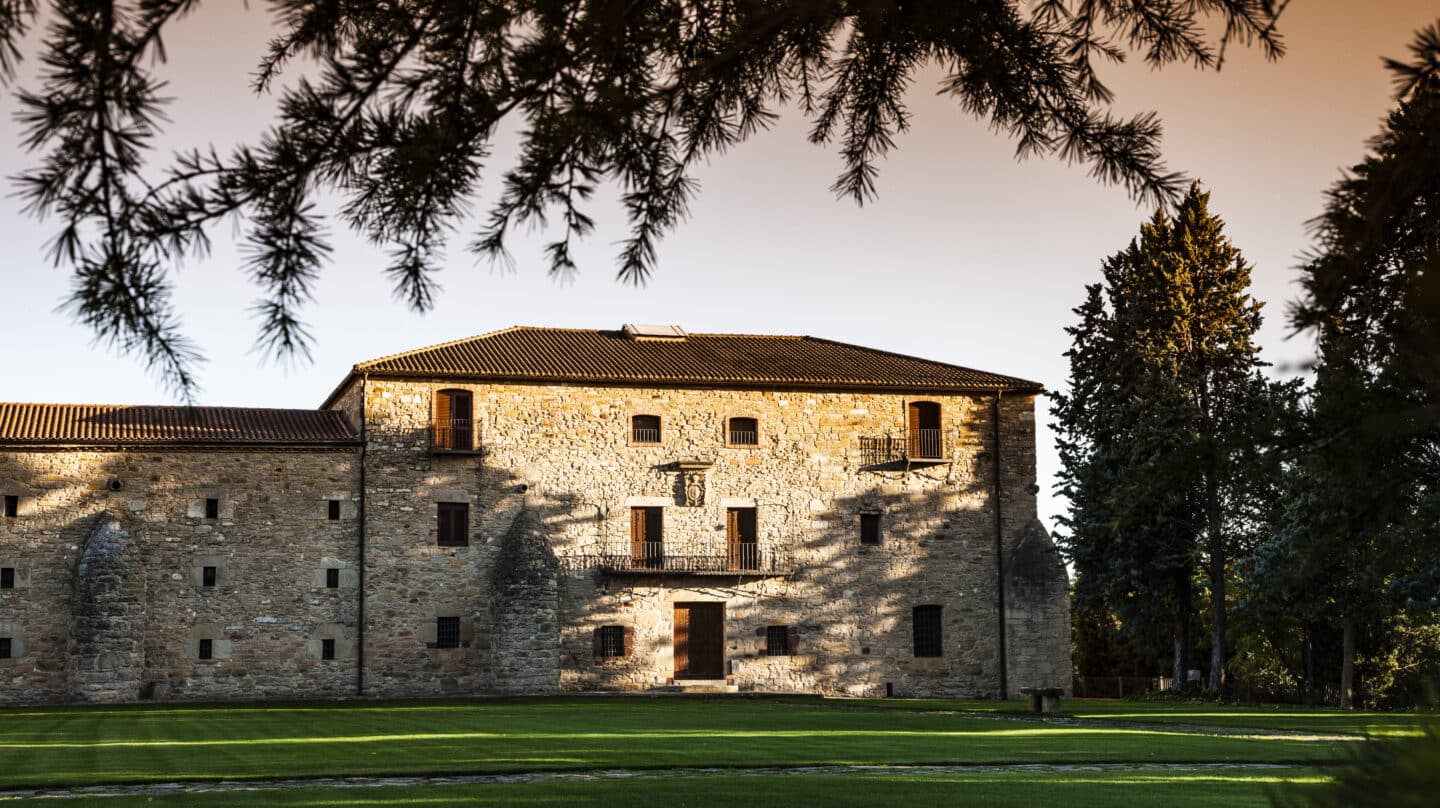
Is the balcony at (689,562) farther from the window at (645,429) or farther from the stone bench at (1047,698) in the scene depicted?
the stone bench at (1047,698)

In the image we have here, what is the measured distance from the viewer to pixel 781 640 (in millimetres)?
36094

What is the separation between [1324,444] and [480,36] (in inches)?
163

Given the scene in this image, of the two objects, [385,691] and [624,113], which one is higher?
[624,113]

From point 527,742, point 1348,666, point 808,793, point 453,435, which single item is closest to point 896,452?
point 453,435

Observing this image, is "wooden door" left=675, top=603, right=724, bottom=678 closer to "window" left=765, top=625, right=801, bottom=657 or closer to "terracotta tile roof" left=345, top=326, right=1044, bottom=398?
"window" left=765, top=625, right=801, bottom=657

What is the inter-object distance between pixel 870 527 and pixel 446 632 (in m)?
10.7

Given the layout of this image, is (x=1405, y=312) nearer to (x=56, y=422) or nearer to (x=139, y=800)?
(x=139, y=800)

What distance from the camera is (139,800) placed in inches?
485

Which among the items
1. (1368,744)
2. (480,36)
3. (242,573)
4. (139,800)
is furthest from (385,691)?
(1368,744)

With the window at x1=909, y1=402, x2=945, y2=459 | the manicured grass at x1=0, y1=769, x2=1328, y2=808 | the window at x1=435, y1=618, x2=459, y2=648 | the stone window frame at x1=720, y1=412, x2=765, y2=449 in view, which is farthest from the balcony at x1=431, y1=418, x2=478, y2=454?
the manicured grass at x1=0, y1=769, x2=1328, y2=808

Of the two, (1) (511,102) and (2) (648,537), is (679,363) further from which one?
(1) (511,102)

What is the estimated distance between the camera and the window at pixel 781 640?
118 ft

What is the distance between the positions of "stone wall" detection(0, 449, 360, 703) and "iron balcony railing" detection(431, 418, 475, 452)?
6.54 ft

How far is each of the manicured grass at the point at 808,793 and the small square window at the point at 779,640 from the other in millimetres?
21399
